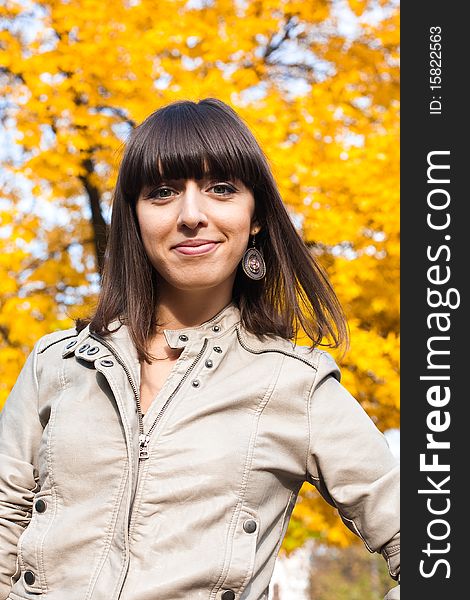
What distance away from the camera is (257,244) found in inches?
80.8

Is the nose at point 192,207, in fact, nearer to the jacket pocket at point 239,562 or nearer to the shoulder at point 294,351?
the shoulder at point 294,351

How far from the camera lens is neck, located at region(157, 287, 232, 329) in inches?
78.7

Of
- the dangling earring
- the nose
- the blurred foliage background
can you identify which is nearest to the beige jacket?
the dangling earring

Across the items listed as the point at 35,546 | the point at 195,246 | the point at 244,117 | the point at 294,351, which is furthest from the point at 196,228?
the point at 244,117

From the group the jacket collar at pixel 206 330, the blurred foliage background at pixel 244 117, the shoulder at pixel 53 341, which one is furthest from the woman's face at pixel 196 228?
the blurred foliage background at pixel 244 117

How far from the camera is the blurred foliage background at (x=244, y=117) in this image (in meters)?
4.98

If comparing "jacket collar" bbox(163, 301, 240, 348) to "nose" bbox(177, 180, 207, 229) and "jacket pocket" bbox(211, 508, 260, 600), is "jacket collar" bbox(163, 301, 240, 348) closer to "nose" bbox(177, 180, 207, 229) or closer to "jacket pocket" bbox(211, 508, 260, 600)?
"nose" bbox(177, 180, 207, 229)

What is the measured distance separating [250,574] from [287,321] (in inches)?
23.1

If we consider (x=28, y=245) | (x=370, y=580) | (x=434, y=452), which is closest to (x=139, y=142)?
(x=434, y=452)

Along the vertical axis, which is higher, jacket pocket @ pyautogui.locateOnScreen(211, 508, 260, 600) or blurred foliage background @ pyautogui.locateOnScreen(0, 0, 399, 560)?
blurred foliage background @ pyautogui.locateOnScreen(0, 0, 399, 560)

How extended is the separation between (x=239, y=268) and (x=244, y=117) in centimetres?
293

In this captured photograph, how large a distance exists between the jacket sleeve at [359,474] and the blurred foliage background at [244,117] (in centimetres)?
298

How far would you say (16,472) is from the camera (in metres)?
1.92

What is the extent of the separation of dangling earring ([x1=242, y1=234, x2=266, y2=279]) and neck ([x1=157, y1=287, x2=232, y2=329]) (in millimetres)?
78
